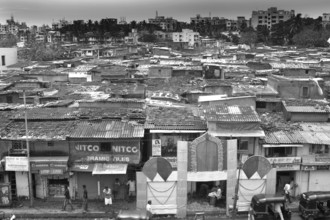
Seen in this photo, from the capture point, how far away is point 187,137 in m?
24.8

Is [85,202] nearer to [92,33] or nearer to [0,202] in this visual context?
[0,202]

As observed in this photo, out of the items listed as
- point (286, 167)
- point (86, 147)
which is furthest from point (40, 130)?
point (286, 167)

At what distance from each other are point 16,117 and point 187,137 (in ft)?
36.2

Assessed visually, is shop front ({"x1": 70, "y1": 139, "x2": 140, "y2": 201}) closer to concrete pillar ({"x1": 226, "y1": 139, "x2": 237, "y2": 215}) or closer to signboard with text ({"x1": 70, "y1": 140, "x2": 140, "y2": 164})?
signboard with text ({"x1": 70, "y1": 140, "x2": 140, "y2": 164})

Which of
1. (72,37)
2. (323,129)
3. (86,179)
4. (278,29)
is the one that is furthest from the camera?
(72,37)

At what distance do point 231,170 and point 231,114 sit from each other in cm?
420

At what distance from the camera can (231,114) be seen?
24.7 m

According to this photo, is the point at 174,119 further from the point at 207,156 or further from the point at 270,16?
the point at 270,16

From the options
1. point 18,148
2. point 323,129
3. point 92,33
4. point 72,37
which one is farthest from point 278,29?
point 18,148

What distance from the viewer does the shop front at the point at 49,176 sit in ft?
74.8

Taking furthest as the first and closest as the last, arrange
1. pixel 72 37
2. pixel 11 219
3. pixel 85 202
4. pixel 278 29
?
1. pixel 72 37
2. pixel 278 29
3. pixel 85 202
4. pixel 11 219

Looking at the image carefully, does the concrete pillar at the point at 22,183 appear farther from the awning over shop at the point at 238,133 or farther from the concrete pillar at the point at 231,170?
the concrete pillar at the point at 231,170

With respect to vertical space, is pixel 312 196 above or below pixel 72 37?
below

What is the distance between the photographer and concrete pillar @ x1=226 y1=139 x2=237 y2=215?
71.1 ft
